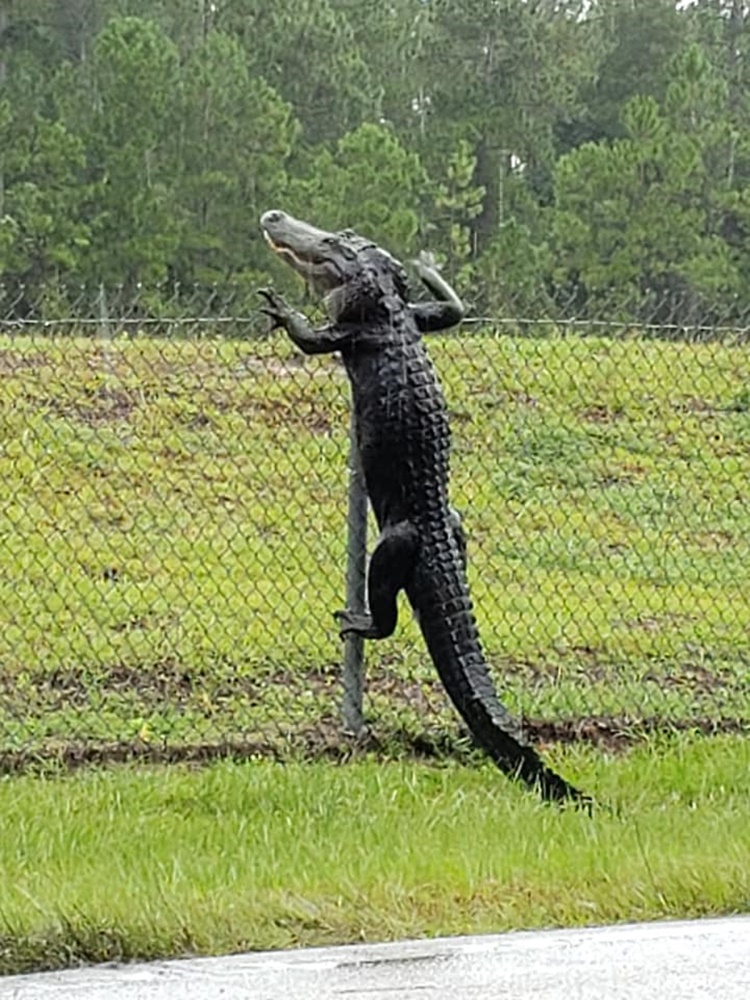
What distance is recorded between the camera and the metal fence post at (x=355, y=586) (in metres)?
6.18

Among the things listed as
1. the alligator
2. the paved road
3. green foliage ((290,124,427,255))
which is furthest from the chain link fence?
green foliage ((290,124,427,255))

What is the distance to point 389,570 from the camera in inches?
226

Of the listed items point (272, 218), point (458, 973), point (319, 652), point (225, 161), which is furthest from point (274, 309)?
point (225, 161)

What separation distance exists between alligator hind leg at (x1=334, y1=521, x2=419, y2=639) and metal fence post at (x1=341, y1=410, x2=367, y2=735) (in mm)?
286

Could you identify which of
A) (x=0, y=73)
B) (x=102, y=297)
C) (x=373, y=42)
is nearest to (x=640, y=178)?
(x=373, y=42)

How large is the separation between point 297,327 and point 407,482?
0.68 m

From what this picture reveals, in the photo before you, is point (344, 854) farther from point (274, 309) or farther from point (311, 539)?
point (311, 539)

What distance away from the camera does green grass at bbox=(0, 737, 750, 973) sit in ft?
13.3

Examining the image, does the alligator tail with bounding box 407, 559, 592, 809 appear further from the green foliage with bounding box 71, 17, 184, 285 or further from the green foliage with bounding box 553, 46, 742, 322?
the green foliage with bounding box 553, 46, 742, 322

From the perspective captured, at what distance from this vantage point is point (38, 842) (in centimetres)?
484

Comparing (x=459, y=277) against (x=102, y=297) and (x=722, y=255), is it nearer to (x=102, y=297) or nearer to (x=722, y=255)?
(x=722, y=255)

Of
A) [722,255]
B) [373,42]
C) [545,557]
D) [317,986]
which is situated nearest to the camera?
[317,986]

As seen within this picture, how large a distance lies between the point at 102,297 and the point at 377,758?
7.46ft

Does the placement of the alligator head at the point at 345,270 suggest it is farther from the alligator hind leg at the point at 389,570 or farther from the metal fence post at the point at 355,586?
the alligator hind leg at the point at 389,570
